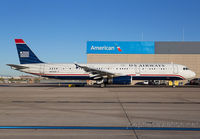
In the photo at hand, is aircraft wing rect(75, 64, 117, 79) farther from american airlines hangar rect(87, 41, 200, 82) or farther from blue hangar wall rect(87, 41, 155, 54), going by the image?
blue hangar wall rect(87, 41, 155, 54)

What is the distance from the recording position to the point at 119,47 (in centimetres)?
4494

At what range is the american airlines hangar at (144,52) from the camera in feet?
147

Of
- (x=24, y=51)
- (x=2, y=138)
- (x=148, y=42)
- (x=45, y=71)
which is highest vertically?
(x=148, y=42)

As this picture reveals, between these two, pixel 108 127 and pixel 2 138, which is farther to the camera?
pixel 108 127

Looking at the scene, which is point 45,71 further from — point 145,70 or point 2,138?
point 2,138

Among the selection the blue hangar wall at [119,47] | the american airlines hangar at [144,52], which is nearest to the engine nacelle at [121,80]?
the american airlines hangar at [144,52]

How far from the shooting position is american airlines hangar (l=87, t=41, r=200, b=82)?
44656 millimetres

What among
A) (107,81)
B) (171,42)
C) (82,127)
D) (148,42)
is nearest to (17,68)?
(107,81)

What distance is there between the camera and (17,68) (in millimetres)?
29375

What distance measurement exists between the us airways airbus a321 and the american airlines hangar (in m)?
15.2

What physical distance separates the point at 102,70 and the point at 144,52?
2006 cm

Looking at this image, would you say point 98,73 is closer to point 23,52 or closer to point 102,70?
point 102,70

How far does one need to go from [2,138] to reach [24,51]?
27573 mm

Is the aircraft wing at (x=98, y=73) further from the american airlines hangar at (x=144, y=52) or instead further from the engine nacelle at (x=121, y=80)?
the american airlines hangar at (x=144, y=52)
